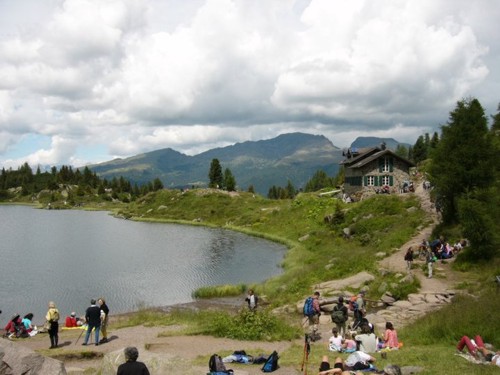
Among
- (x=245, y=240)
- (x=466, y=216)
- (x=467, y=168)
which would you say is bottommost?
(x=245, y=240)

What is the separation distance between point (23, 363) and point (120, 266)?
41911 millimetres

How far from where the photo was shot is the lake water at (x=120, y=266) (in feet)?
136

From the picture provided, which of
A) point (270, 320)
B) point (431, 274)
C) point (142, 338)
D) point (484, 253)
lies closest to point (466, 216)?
point (484, 253)

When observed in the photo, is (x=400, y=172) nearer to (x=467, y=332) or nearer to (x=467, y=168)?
(x=467, y=168)

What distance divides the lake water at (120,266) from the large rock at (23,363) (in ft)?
67.3

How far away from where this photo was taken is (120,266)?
56844mm

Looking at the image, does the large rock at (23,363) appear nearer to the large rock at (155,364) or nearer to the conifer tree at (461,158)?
the large rock at (155,364)

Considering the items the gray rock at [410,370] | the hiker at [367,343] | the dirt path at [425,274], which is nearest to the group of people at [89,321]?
the hiker at [367,343]

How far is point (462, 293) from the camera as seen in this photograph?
30.3 metres

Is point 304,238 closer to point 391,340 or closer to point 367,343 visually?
point 391,340

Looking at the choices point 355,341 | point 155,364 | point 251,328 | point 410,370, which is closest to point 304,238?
point 251,328

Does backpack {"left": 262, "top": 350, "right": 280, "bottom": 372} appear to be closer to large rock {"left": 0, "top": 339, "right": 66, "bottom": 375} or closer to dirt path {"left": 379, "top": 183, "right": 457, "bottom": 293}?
large rock {"left": 0, "top": 339, "right": 66, "bottom": 375}

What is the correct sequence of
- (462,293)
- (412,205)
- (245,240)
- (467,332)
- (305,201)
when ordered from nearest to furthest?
(467,332), (462,293), (412,205), (245,240), (305,201)

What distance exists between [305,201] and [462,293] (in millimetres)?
59006
